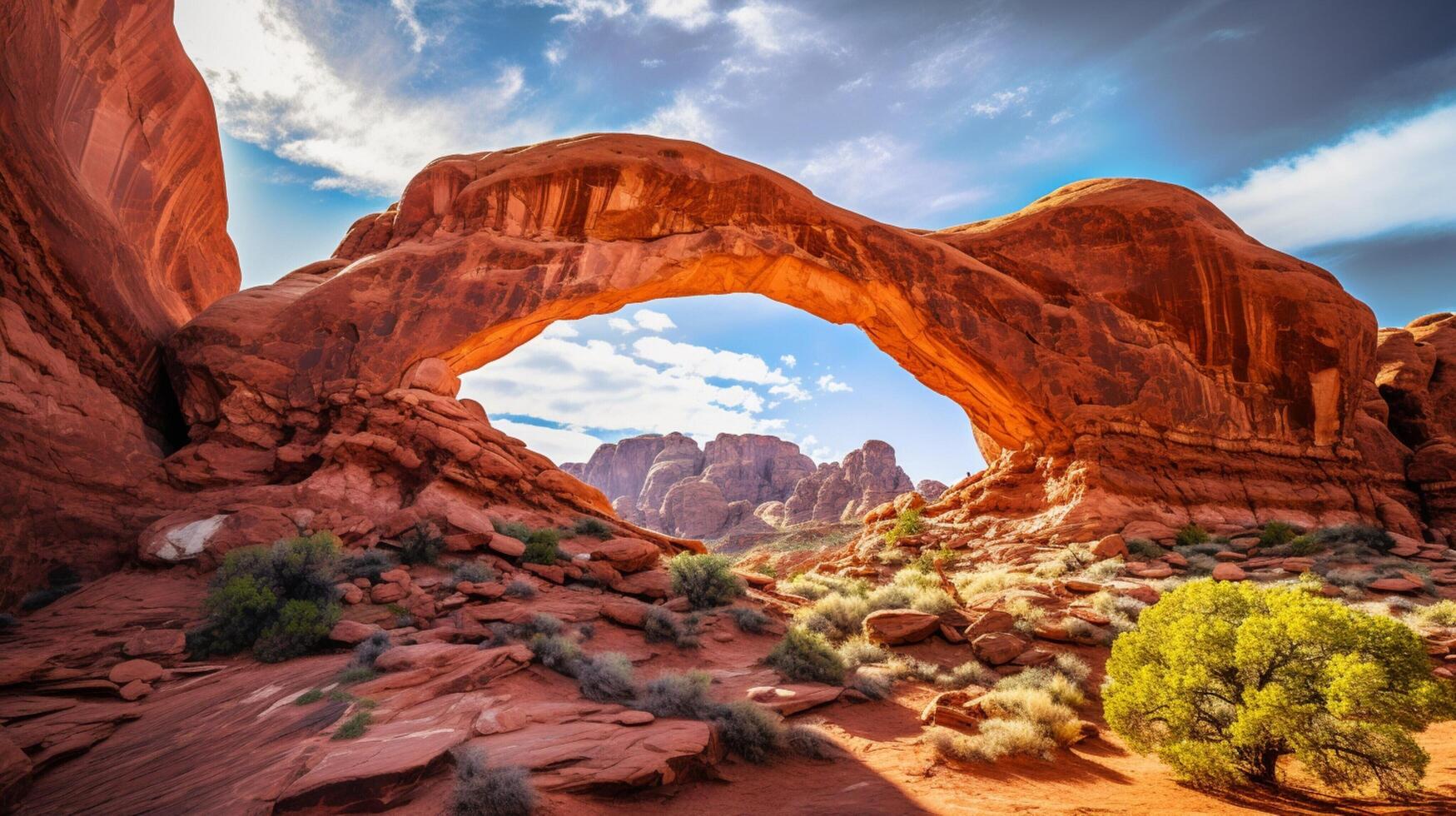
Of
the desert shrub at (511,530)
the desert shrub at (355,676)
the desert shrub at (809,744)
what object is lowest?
the desert shrub at (809,744)

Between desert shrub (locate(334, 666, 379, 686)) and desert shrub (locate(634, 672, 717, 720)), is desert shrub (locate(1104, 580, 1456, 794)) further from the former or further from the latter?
desert shrub (locate(334, 666, 379, 686))

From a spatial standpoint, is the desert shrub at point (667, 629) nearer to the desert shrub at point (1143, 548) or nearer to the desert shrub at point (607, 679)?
the desert shrub at point (607, 679)

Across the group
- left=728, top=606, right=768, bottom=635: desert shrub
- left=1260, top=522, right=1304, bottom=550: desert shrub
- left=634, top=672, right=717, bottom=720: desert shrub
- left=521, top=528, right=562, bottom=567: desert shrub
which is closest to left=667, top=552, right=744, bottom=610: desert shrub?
left=728, top=606, right=768, bottom=635: desert shrub

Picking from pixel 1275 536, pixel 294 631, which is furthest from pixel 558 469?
pixel 1275 536

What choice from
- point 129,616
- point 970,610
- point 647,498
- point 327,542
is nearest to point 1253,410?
point 970,610

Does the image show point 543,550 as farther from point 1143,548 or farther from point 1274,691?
point 1143,548

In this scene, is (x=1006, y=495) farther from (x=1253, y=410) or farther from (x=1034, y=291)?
(x=1253, y=410)

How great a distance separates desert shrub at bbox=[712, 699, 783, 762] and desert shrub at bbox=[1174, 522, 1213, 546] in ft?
48.0

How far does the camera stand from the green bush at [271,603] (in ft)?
26.4

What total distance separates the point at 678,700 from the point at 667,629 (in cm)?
308

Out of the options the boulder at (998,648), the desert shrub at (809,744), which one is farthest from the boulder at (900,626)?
the desert shrub at (809,744)

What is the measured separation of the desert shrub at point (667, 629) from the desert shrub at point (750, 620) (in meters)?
0.90

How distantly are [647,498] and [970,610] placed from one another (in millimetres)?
82131

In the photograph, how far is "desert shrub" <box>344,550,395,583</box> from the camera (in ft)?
33.3
